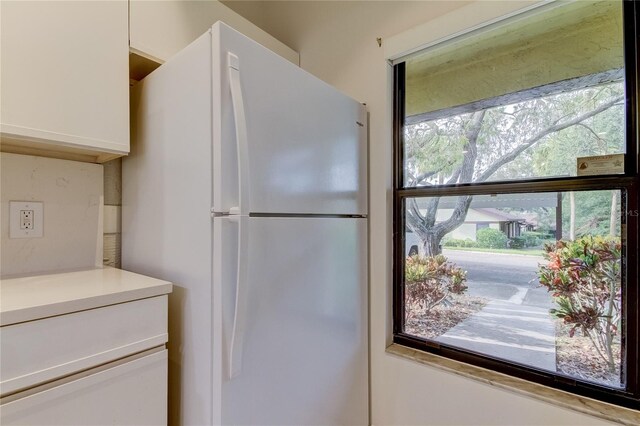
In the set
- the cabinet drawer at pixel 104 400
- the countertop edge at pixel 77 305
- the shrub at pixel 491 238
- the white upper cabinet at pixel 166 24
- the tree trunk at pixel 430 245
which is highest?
the white upper cabinet at pixel 166 24

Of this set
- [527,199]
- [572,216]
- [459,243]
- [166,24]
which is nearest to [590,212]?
[572,216]

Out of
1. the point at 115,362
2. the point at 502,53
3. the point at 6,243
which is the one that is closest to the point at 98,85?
the point at 6,243

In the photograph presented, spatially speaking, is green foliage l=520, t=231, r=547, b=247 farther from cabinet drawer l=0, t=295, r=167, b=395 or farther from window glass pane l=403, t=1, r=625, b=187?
cabinet drawer l=0, t=295, r=167, b=395

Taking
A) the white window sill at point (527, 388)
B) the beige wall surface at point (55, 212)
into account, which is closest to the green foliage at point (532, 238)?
the white window sill at point (527, 388)

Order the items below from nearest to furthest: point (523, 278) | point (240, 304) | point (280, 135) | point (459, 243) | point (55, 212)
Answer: point (240, 304) → point (280, 135) → point (55, 212) → point (523, 278) → point (459, 243)

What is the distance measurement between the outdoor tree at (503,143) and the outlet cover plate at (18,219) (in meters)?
1.59

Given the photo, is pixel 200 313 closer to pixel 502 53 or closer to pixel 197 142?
pixel 197 142

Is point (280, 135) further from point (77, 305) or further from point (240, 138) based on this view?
point (77, 305)

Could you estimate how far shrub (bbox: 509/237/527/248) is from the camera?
1.27 meters

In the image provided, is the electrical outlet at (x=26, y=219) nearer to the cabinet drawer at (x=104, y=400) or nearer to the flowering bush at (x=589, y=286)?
the cabinet drawer at (x=104, y=400)

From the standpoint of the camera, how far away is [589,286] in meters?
1.14

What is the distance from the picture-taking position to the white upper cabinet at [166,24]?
1.12 metres

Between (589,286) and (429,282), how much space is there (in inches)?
24.4

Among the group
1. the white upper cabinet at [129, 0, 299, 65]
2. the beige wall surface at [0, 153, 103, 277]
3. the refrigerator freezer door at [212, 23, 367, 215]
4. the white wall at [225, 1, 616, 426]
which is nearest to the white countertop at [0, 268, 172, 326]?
the beige wall surface at [0, 153, 103, 277]
